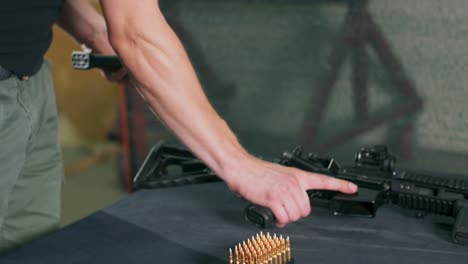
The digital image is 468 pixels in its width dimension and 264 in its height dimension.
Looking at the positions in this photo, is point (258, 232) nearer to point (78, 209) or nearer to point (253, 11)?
point (253, 11)

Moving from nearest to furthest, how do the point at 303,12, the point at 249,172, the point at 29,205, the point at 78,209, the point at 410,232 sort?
the point at 249,172, the point at 410,232, the point at 29,205, the point at 303,12, the point at 78,209

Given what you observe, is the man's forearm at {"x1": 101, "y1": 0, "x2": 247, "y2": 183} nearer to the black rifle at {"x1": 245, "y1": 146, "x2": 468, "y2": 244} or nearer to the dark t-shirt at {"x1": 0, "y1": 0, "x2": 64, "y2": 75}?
the dark t-shirt at {"x1": 0, "y1": 0, "x2": 64, "y2": 75}

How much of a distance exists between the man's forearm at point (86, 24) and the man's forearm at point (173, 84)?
0.38 m

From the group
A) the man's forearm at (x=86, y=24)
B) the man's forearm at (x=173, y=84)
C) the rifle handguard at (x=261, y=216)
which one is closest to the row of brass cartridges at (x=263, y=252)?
the rifle handguard at (x=261, y=216)

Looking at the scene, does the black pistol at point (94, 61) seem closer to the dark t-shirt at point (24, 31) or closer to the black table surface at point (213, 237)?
the dark t-shirt at point (24, 31)

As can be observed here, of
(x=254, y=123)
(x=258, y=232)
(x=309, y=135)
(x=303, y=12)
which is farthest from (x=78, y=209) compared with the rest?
(x=258, y=232)

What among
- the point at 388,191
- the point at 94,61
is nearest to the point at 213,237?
the point at 388,191

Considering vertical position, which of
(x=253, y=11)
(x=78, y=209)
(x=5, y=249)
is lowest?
(x=78, y=209)

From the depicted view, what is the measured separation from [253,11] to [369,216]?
1.38 meters

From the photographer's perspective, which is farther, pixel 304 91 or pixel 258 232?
pixel 304 91

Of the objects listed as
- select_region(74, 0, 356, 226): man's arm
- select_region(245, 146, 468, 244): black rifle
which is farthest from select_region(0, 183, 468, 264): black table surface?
select_region(74, 0, 356, 226): man's arm

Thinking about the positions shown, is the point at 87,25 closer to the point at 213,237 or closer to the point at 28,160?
the point at 28,160

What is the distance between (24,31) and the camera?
4.15 feet

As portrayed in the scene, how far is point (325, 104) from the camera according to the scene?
2.49m
